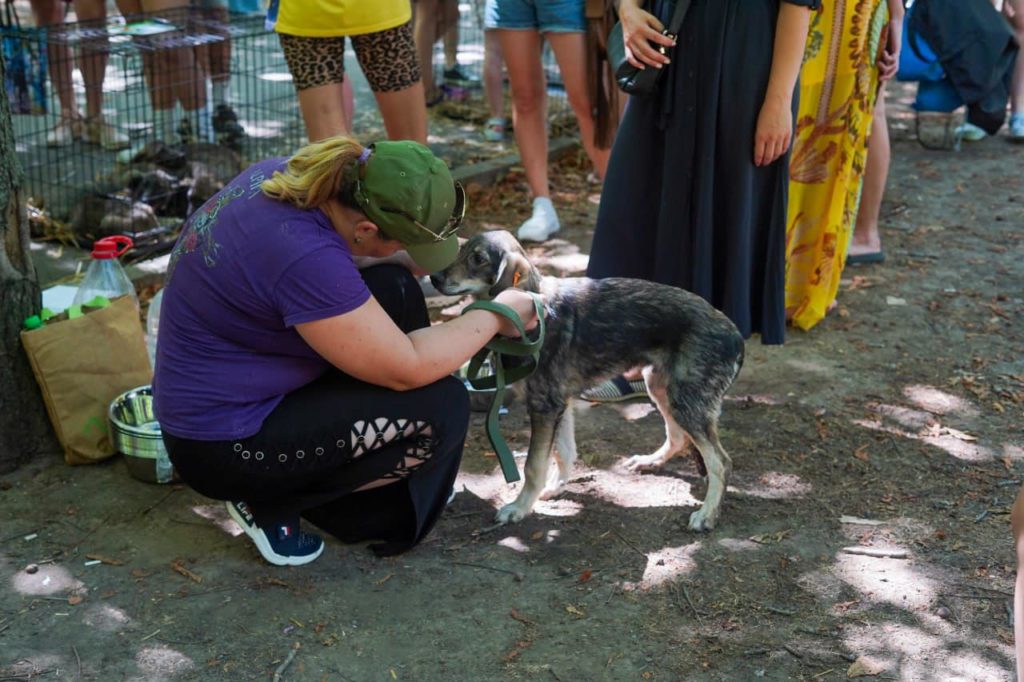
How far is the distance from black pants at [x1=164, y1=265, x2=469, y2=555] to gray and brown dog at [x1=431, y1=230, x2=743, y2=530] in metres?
0.34

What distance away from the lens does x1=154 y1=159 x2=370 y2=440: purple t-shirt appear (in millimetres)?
3018

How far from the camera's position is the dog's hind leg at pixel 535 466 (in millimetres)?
3912

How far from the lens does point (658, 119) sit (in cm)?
437

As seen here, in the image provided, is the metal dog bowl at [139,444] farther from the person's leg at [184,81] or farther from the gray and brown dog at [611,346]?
the person's leg at [184,81]

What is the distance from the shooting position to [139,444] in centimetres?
401


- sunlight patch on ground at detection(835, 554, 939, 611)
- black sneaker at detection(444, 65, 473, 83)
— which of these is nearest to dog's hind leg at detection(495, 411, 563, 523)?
sunlight patch on ground at detection(835, 554, 939, 611)

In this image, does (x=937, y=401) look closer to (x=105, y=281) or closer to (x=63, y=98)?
(x=105, y=281)

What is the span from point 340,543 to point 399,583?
12.5 inches

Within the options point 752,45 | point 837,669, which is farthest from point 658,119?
point 837,669

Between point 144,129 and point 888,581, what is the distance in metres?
5.33

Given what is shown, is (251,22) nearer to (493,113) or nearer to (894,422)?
(493,113)

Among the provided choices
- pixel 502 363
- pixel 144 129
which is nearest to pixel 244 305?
pixel 502 363

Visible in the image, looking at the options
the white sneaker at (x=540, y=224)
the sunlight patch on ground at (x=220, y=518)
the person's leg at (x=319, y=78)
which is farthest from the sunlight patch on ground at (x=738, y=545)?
the white sneaker at (x=540, y=224)

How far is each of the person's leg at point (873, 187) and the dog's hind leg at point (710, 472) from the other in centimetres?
271
